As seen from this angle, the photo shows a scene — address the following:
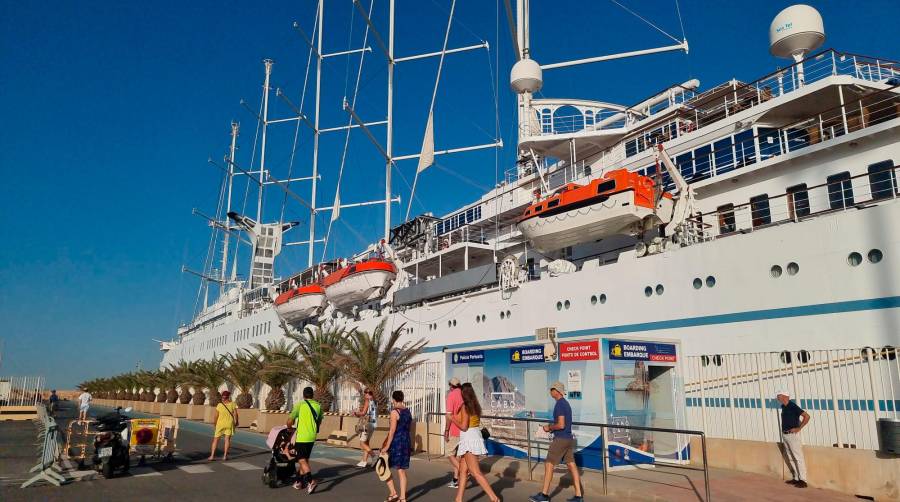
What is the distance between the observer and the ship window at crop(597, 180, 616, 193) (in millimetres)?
16087

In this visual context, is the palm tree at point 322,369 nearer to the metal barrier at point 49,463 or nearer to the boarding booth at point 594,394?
the boarding booth at point 594,394

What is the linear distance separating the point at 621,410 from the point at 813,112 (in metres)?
10.6

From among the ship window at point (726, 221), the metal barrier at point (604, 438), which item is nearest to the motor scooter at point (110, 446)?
the metal barrier at point (604, 438)

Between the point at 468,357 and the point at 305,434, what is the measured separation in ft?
14.9

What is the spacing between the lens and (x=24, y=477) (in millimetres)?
10398

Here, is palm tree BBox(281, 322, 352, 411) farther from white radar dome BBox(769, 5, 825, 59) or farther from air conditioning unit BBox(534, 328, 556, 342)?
white radar dome BBox(769, 5, 825, 59)

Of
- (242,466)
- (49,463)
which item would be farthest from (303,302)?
(49,463)

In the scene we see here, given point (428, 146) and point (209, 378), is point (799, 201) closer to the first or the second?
point (428, 146)

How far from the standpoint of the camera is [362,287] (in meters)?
28.2

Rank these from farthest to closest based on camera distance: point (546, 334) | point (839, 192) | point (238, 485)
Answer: point (839, 192) < point (546, 334) < point (238, 485)

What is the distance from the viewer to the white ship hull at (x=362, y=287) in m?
28.0

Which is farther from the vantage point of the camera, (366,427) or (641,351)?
(366,427)

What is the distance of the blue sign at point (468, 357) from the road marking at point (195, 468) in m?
5.26

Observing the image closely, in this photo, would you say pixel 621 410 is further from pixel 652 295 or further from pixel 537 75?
pixel 537 75
